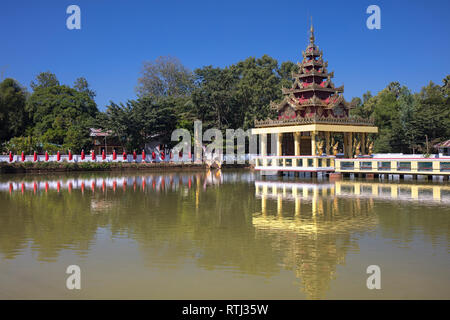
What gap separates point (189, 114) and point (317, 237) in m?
48.7

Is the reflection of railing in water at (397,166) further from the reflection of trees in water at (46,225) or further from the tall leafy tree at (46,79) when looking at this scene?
the tall leafy tree at (46,79)

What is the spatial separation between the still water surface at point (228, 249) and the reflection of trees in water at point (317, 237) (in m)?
0.03

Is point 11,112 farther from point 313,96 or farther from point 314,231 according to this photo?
point 314,231

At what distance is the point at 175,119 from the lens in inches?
2242

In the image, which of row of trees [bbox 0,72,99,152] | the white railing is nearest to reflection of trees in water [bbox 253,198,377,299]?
the white railing

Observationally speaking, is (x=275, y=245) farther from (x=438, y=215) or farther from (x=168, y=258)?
(x=438, y=215)

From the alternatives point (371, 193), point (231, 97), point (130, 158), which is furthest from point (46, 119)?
point (371, 193)

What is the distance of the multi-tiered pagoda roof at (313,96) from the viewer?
37656 millimetres

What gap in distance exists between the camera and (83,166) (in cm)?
4909

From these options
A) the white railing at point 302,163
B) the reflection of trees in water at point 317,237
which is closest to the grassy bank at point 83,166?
the white railing at point 302,163

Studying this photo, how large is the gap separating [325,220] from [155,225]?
5.31m

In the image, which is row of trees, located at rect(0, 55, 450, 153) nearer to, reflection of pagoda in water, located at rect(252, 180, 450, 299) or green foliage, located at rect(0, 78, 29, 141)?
green foliage, located at rect(0, 78, 29, 141)

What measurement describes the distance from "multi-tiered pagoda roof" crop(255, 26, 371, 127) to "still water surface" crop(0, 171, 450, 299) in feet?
61.0

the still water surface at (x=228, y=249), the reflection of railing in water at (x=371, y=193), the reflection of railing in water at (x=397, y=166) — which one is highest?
the reflection of railing in water at (x=397, y=166)
